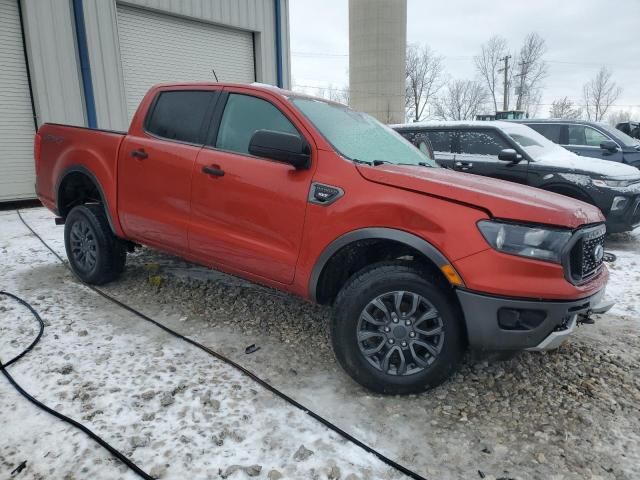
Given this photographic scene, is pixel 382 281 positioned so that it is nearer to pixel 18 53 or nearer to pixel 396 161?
pixel 396 161

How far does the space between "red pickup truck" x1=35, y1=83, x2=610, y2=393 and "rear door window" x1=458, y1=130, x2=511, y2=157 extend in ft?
11.2

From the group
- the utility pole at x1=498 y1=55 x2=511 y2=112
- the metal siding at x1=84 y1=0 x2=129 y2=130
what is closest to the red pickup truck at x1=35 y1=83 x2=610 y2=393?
the metal siding at x1=84 y1=0 x2=129 y2=130

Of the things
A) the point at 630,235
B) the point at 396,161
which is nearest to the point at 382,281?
the point at 396,161

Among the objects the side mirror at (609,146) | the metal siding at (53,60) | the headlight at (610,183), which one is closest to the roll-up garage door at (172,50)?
the metal siding at (53,60)

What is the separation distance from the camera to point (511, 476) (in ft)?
6.95

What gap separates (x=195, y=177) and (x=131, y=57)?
317 inches

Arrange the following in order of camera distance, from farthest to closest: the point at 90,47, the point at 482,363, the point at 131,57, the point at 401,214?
the point at 131,57
the point at 90,47
the point at 482,363
the point at 401,214

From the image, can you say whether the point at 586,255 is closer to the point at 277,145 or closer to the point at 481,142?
the point at 277,145

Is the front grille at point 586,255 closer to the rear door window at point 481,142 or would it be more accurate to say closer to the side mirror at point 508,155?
the side mirror at point 508,155

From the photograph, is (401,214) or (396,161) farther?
(396,161)

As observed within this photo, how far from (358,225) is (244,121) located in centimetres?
133

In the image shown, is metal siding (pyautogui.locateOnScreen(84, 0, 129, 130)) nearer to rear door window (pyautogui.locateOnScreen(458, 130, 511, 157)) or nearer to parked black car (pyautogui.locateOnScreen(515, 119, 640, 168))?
rear door window (pyautogui.locateOnScreen(458, 130, 511, 157))

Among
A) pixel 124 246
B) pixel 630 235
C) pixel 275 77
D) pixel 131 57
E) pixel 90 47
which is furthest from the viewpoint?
pixel 275 77

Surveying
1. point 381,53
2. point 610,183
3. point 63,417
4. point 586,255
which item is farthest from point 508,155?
point 381,53
